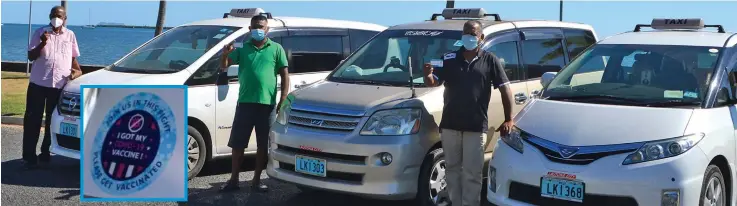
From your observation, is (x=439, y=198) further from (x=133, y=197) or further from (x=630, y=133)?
(x=133, y=197)

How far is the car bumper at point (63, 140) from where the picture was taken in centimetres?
820

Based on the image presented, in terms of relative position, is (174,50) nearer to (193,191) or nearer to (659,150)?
(193,191)

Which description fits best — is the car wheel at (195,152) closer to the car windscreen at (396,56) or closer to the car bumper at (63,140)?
the car bumper at (63,140)

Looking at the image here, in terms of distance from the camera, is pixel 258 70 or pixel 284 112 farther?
pixel 258 70

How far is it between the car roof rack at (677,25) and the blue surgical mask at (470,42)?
1.94m

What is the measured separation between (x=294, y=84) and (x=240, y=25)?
0.81 meters

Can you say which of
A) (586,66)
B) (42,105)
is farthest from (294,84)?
(586,66)

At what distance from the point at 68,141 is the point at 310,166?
2.81 meters

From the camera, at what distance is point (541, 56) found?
802 cm

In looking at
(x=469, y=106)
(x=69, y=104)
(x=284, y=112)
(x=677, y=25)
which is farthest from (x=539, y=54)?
(x=69, y=104)

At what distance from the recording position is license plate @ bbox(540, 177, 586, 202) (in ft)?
18.2

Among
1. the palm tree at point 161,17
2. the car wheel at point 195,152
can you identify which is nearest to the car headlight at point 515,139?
the car wheel at point 195,152

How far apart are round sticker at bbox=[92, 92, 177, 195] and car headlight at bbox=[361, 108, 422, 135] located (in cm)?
196

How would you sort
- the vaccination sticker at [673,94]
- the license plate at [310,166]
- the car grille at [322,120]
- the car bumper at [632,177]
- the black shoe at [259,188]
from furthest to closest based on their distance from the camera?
1. the black shoe at [259,188]
2. the license plate at [310,166]
3. the car grille at [322,120]
4. the vaccination sticker at [673,94]
5. the car bumper at [632,177]
